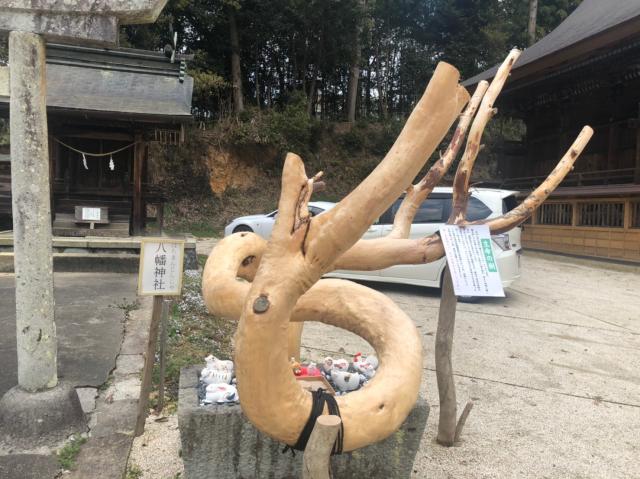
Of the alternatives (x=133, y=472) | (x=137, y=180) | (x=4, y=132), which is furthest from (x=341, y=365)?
(x=4, y=132)

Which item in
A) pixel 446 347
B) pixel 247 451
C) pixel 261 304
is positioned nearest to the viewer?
pixel 261 304

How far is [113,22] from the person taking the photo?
119 inches

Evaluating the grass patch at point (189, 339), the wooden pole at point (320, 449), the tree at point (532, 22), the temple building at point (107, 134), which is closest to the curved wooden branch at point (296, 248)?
the wooden pole at point (320, 449)

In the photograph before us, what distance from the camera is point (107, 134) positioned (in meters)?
9.22

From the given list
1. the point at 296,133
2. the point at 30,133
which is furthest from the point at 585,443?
the point at 296,133

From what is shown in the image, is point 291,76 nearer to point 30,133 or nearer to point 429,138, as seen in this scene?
point 30,133

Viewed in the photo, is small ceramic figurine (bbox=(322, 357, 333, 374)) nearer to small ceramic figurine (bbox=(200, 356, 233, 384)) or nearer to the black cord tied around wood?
small ceramic figurine (bbox=(200, 356, 233, 384))

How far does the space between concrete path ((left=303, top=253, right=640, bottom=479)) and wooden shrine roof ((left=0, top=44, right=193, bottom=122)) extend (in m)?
4.95

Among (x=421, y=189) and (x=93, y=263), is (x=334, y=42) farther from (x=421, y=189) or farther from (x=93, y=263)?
(x=421, y=189)

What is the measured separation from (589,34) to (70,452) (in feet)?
37.5

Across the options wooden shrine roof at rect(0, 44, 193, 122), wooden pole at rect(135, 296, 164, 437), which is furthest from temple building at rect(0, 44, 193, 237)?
wooden pole at rect(135, 296, 164, 437)

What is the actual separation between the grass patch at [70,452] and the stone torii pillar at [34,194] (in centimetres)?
15

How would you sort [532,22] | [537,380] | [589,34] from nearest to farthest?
[537,380] → [589,34] → [532,22]

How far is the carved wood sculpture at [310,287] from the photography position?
1.20 m
